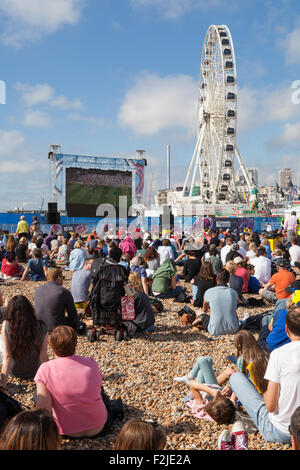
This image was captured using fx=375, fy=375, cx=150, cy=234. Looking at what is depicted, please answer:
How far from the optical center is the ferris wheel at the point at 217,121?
135 feet

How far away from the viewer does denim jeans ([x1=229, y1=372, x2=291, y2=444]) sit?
2812 mm

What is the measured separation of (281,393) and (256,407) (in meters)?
0.39

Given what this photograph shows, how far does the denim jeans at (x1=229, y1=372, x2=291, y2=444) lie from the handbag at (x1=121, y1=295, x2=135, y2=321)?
234 centimetres

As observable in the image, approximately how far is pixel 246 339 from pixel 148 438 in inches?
70.5

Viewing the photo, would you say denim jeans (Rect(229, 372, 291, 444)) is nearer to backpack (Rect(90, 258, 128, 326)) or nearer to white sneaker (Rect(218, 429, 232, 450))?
white sneaker (Rect(218, 429, 232, 450))

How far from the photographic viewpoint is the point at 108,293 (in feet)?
17.2

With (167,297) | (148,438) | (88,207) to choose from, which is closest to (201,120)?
(88,207)

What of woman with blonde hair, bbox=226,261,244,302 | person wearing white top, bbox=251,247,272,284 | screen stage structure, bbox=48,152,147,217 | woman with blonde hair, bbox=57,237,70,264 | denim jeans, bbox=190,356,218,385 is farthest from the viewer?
screen stage structure, bbox=48,152,147,217

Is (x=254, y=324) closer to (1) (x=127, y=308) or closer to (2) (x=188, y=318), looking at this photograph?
(2) (x=188, y=318)

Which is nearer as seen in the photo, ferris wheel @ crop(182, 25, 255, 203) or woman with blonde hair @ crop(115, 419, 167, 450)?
woman with blonde hair @ crop(115, 419, 167, 450)

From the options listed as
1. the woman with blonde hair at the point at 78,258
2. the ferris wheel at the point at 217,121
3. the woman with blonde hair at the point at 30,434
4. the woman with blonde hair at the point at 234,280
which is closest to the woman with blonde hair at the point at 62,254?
the woman with blonde hair at the point at 78,258

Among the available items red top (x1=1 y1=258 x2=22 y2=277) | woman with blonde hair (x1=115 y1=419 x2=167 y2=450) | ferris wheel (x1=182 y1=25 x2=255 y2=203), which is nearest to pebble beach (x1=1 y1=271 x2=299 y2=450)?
woman with blonde hair (x1=115 y1=419 x2=167 y2=450)

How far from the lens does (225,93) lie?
42875 millimetres

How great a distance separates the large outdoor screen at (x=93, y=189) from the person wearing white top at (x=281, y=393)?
26.2 meters
